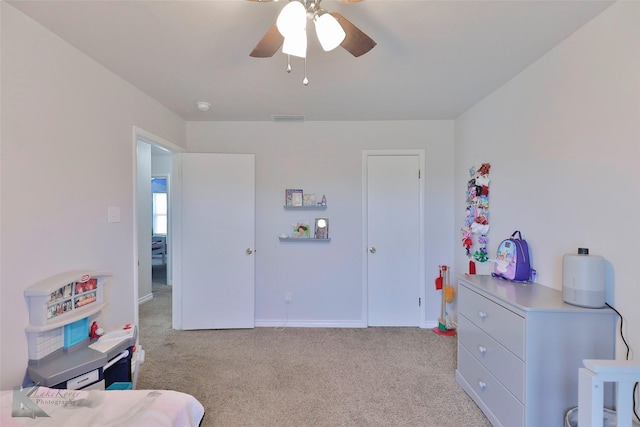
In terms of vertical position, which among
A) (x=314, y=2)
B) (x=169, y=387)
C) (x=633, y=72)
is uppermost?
(x=314, y=2)

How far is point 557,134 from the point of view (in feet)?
5.80

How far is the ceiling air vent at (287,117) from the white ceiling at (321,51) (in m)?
0.29

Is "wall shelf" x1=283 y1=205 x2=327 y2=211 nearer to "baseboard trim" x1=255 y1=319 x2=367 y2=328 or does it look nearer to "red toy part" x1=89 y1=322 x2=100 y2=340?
"baseboard trim" x1=255 y1=319 x2=367 y2=328

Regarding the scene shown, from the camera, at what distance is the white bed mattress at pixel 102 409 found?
3.49 feet

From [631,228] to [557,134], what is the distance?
723 millimetres

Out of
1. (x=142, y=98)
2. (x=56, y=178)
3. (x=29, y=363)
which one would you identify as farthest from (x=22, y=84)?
(x=29, y=363)

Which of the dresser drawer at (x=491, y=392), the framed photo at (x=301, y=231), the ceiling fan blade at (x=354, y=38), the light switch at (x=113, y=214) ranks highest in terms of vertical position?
the ceiling fan blade at (x=354, y=38)

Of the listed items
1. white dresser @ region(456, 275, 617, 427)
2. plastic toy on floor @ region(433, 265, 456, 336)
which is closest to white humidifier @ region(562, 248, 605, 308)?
white dresser @ region(456, 275, 617, 427)

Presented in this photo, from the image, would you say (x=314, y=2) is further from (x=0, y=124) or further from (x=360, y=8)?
(x=0, y=124)

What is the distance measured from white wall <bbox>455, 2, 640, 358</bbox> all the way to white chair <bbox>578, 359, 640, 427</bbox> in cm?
48

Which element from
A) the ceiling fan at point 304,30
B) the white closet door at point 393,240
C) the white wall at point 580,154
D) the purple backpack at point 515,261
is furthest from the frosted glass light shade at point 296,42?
the white closet door at point 393,240

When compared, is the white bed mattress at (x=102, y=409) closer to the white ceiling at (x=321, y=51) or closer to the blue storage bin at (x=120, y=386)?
the blue storage bin at (x=120, y=386)

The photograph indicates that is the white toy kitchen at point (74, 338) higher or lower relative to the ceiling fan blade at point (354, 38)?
lower

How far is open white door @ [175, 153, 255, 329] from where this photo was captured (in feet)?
10.4
